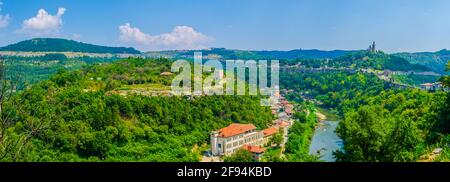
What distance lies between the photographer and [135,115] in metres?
19.8

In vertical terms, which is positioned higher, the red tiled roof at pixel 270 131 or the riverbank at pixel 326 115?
the red tiled roof at pixel 270 131

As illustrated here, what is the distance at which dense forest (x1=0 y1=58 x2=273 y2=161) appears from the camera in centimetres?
1584

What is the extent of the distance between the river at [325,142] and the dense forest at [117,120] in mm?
3320

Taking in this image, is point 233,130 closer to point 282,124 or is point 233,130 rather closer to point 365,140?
point 282,124

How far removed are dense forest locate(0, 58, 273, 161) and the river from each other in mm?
3320

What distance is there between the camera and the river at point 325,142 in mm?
20491

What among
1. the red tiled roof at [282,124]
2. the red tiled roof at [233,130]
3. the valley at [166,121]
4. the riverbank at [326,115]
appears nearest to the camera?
the valley at [166,121]

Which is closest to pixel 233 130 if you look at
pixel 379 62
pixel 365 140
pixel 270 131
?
pixel 270 131

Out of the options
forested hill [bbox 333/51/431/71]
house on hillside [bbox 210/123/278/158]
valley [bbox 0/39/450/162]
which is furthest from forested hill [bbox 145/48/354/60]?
house on hillside [bbox 210/123/278/158]

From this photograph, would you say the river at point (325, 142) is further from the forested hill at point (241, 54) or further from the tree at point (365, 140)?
the forested hill at point (241, 54)

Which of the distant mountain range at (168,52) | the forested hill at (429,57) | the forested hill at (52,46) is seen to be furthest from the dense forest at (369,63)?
the forested hill at (52,46)

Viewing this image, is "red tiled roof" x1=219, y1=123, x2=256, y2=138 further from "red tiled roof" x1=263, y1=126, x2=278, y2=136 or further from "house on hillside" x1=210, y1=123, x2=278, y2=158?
"red tiled roof" x1=263, y1=126, x2=278, y2=136

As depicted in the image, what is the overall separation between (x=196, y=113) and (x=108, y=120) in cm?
560
